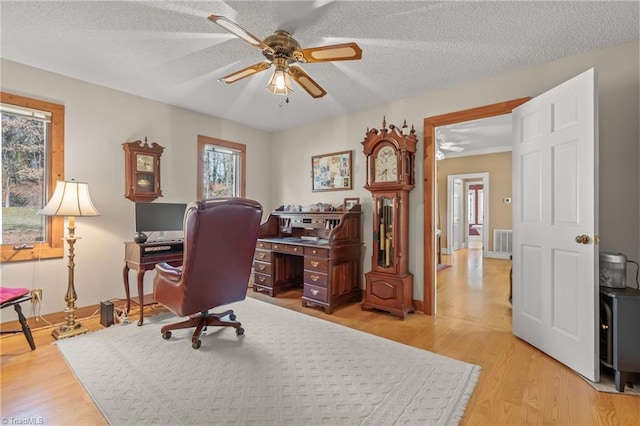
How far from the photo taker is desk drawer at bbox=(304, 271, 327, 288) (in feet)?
11.6

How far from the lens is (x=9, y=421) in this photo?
1.61m

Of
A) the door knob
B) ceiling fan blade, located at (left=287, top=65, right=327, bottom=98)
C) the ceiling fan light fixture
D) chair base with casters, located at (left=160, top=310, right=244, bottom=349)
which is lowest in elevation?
chair base with casters, located at (left=160, top=310, right=244, bottom=349)

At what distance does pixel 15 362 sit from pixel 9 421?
881mm

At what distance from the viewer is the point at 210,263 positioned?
241 cm

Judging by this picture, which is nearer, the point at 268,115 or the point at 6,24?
the point at 6,24

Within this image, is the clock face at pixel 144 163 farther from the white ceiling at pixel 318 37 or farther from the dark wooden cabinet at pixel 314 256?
the dark wooden cabinet at pixel 314 256

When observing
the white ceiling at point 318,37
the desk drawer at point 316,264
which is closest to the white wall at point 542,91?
the white ceiling at point 318,37

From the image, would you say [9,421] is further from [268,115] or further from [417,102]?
[417,102]

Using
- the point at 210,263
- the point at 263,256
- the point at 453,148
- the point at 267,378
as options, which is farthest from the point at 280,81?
the point at 453,148

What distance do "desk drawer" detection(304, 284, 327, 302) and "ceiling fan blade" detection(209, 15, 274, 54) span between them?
8.38 ft

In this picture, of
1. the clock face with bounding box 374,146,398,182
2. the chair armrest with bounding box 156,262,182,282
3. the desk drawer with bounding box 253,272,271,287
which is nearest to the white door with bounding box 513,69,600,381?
the clock face with bounding box 374,146,398,182

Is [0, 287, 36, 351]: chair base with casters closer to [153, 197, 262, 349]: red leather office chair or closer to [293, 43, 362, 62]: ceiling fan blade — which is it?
[153, 197, 262, 349]: red leather office chair

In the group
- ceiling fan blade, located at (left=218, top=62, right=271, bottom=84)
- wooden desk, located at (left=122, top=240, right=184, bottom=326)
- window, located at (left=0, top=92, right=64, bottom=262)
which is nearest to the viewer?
ceiling fan blade, located at (left=218, top=62, right=271, bottom=84)

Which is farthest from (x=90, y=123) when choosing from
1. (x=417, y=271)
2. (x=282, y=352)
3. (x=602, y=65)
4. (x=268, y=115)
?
(x=602, y=65)
